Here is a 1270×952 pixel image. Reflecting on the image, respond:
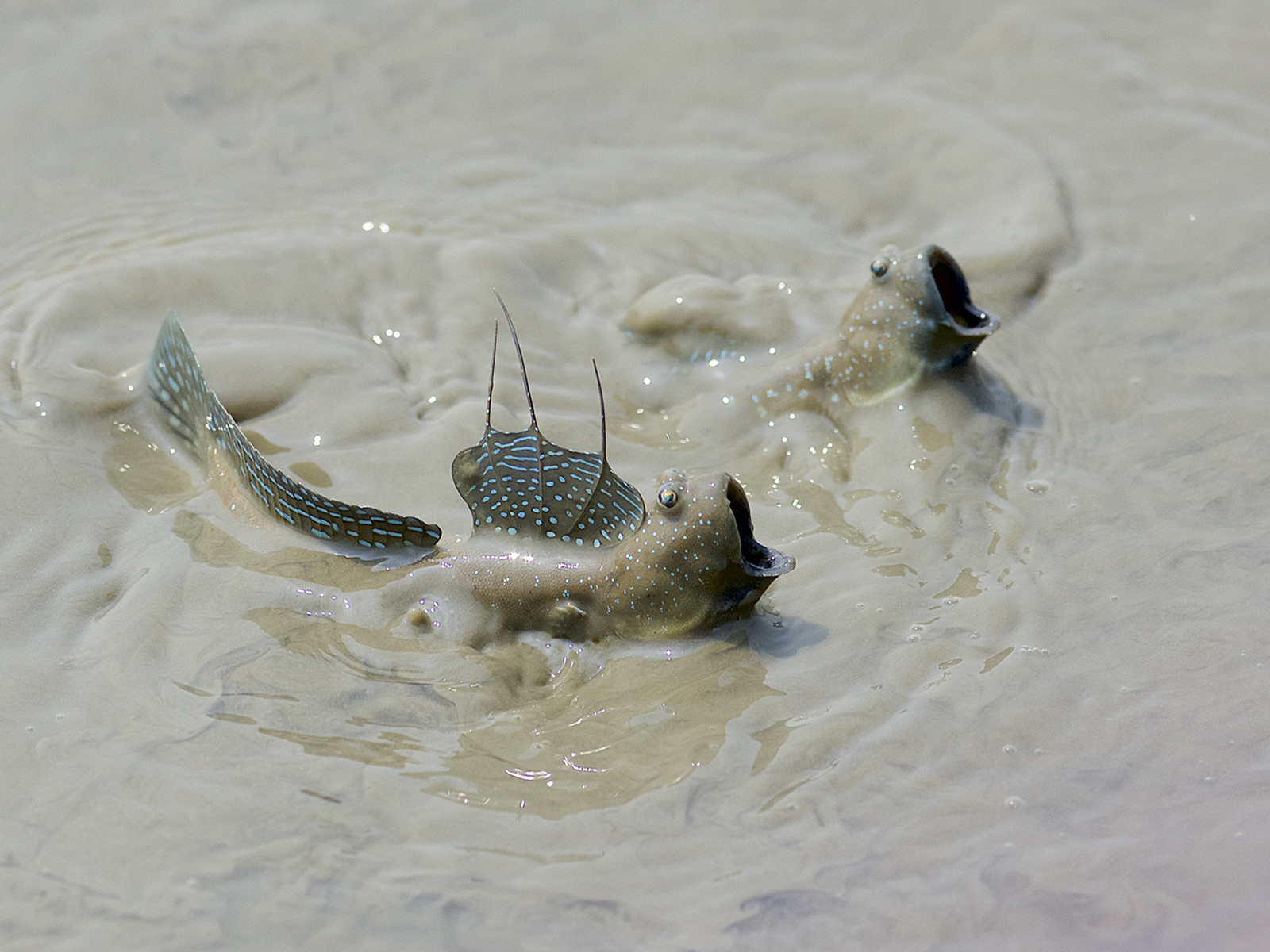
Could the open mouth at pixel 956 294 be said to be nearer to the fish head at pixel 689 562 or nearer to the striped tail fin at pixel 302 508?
the fish head at pixel 689 562


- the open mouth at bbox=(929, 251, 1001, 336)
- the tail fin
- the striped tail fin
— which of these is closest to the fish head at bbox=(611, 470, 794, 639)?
the striped tail fin

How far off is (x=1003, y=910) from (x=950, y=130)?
12.0 ft

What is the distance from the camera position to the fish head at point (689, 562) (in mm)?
2766

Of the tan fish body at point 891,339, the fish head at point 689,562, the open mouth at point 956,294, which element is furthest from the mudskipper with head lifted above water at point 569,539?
the open mouth at point 956,294

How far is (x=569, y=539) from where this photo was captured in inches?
116

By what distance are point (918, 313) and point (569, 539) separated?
1.44m

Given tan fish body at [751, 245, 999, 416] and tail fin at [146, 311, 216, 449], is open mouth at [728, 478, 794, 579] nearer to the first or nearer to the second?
tan fish body at [751, 245, 999, 416]

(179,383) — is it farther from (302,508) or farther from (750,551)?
(750,551)

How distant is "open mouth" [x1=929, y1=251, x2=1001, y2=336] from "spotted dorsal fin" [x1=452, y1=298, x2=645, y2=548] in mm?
1457

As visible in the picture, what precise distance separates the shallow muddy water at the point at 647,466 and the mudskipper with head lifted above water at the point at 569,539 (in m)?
0.08

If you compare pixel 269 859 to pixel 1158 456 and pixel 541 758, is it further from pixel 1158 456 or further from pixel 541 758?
pixel 1158 456

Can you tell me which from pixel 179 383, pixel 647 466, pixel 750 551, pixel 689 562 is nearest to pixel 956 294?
pixel 647 466

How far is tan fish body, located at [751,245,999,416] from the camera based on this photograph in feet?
12.1

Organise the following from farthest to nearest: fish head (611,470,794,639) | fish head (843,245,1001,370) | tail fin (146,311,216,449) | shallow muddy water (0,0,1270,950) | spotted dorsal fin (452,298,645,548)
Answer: fish head (843,245,1001,370) → tail fin (146,311,216,449) → spotted dorsal fin (452,298,645,548) → fish head (611,470,794,639) → shallow muddy water (0,0,1270,950)
